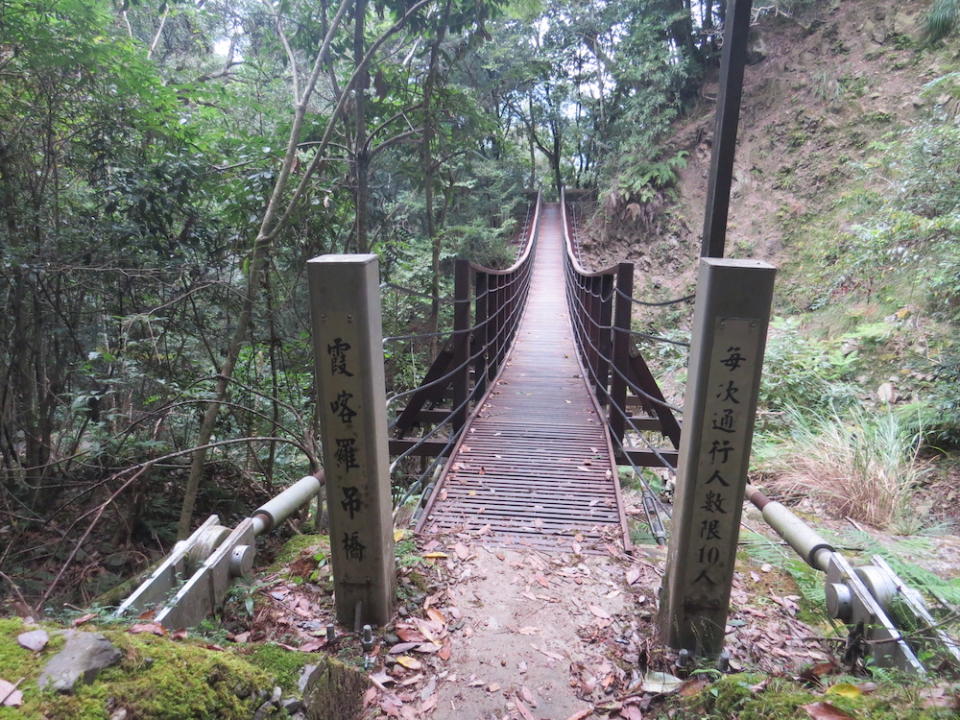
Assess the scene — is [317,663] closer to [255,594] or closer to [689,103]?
[255,594]

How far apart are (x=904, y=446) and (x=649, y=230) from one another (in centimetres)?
1106

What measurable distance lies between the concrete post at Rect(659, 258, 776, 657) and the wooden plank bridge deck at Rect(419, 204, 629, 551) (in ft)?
2.82

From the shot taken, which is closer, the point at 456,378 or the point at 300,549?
the point at 300,549

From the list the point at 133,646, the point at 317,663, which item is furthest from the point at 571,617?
the point at 133,646

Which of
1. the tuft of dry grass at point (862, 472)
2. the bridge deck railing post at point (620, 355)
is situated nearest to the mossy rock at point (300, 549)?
the bridge deck railing post at point (620, 355)

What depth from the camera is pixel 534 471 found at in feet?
11.0

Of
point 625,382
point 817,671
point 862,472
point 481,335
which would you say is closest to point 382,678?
point 817,671

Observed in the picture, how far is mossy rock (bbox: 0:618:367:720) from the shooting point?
798 mm

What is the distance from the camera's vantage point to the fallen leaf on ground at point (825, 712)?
3.41ft

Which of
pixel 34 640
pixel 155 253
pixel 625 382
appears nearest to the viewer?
pixel 34 640

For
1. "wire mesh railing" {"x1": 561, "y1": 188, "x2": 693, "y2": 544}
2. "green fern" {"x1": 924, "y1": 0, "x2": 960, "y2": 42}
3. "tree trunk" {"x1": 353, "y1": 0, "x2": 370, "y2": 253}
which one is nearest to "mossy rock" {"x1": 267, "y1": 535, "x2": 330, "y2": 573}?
"wire mesh railing" {"x1": 561, "y1": 188, "x2": 693, "y2": 544}

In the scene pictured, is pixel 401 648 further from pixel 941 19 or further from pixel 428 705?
pixel 941 19

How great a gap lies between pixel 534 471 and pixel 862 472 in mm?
2560

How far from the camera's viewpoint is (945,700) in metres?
0.99
